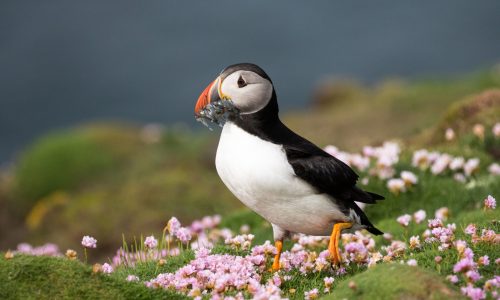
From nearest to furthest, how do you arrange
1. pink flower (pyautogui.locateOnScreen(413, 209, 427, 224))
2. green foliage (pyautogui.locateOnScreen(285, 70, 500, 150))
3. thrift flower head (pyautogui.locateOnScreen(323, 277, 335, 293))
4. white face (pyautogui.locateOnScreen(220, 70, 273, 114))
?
thrift flower head (pyautogui.locateOnScreen(323, 277, 335, 293)) → white face (pyautogui.locateOnScreen(220, 70, 273, 114)) → pink flower (pyautogui.locateOnScreen(413, 209, 427, 224)) → green foliage (pyautogui.locateOnScreen(285, 70, 500, 150))

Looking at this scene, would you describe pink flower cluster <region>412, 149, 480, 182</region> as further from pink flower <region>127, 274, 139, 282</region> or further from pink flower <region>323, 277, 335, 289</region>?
pink flower <region>127, 274, 139, 282</region>

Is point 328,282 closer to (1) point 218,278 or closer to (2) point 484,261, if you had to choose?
(1) point 218,278

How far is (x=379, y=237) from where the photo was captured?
9.32 meters

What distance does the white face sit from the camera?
24.1ft

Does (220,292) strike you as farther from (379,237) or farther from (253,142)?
(379,237)

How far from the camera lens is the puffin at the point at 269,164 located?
711 cm

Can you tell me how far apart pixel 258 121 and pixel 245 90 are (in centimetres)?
31

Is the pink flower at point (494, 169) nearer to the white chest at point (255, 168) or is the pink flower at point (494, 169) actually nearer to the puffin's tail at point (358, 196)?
the puffin's tail at point (358, 196)

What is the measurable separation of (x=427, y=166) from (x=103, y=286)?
20.0 ft

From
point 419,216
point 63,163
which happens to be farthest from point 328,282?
point 63,163

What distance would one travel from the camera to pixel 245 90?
7.35 m

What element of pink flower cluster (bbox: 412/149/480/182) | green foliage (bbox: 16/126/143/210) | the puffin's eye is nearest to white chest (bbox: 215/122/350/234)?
the puffin's eye

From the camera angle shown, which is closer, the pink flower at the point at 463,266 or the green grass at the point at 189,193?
the pink flower at the point at 463,266

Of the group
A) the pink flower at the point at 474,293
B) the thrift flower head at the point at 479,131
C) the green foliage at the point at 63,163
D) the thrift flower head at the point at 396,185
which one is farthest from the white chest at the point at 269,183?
the green foliage at the point at 63,163
